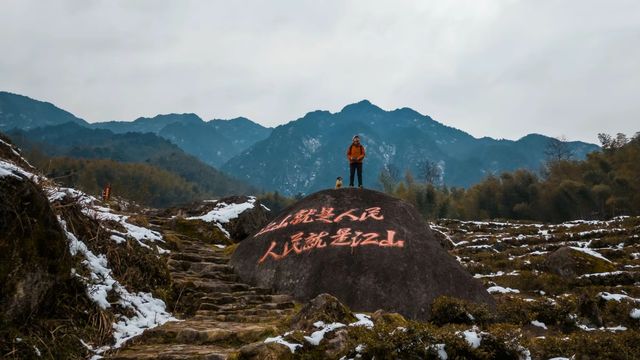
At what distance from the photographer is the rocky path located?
695 centimetres

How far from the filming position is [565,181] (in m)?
82.2

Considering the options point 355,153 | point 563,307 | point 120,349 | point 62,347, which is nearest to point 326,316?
point 120,349

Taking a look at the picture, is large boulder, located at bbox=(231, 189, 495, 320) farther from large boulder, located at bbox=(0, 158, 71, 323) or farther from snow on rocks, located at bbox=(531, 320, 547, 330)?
large boulder, located at bbox=(0, 158, 71, 323)

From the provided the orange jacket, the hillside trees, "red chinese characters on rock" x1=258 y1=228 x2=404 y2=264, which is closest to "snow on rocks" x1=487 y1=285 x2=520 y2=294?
the orange jacket

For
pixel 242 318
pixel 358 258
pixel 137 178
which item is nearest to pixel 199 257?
pixel 358 258

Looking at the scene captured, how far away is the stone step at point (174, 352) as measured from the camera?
21.1 ft

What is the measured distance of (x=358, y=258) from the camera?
1192 cm

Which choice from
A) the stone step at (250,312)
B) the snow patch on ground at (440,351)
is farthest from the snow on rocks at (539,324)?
the snow patch on ground at (440,351)

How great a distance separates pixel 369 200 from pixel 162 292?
23.6ft

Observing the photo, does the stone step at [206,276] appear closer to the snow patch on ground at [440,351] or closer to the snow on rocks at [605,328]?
the snow patch on ground at [440,351]

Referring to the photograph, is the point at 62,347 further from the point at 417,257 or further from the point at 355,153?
the point at 355,153

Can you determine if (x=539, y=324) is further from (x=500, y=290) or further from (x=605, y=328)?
(x=500, y=290)

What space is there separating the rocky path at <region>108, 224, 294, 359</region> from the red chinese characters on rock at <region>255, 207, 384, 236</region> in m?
2.26

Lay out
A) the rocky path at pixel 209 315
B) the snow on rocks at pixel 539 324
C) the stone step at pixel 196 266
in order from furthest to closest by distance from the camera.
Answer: the stone step at pixel 196 266 → the snow on rocks at pixel 539 324 → the rocky path at pixel 209 315
